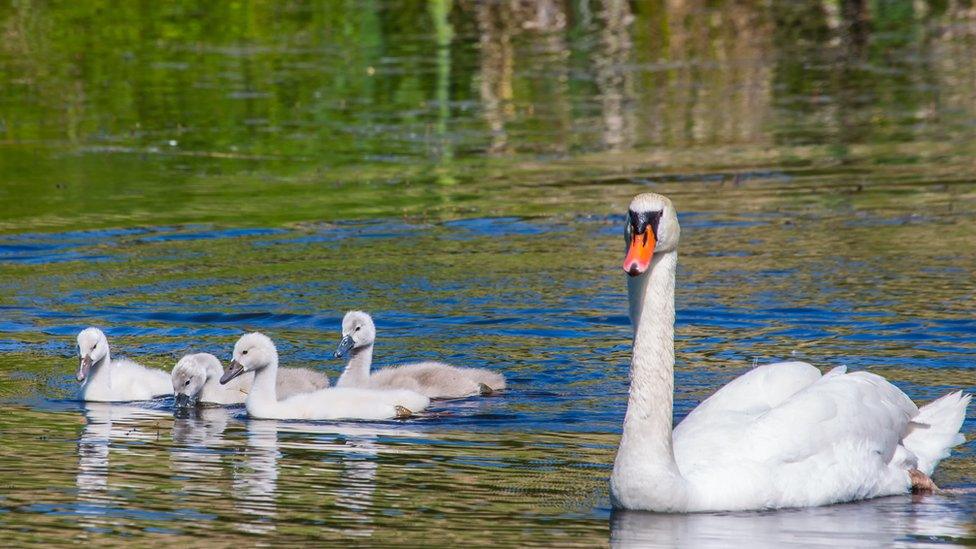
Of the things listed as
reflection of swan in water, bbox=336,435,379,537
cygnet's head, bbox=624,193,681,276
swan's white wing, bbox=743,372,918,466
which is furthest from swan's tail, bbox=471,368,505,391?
cygnet's head, bbox=624,193,681,276

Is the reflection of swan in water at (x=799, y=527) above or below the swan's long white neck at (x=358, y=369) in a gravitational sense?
below

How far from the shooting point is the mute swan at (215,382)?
34.8ft

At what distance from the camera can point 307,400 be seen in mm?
10336

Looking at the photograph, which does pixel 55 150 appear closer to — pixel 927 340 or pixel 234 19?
pixel 927 340

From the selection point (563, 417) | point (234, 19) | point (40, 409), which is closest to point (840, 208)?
point (563, 417)

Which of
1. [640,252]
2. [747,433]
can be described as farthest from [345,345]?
[640,252]

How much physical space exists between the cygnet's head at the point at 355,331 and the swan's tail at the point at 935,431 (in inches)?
143

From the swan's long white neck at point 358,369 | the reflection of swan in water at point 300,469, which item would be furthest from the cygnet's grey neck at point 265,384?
the swan's long white neck at point 358,369

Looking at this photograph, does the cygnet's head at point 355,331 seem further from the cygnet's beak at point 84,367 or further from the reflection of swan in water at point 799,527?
the reflection of swan in water at point 799,527

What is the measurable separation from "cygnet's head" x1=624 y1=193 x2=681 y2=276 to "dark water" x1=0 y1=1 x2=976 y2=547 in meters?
1.12

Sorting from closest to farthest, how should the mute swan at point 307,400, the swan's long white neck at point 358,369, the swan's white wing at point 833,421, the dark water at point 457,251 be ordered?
the swan's white wing at point 833,421 → the dark water at point 457,251 → the mute swan at point 307,400 → the swan's long white neck at point 358,369

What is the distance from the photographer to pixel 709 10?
1443 inches

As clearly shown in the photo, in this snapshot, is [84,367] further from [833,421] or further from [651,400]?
[833,421]

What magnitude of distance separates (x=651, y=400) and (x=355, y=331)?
149 inches
